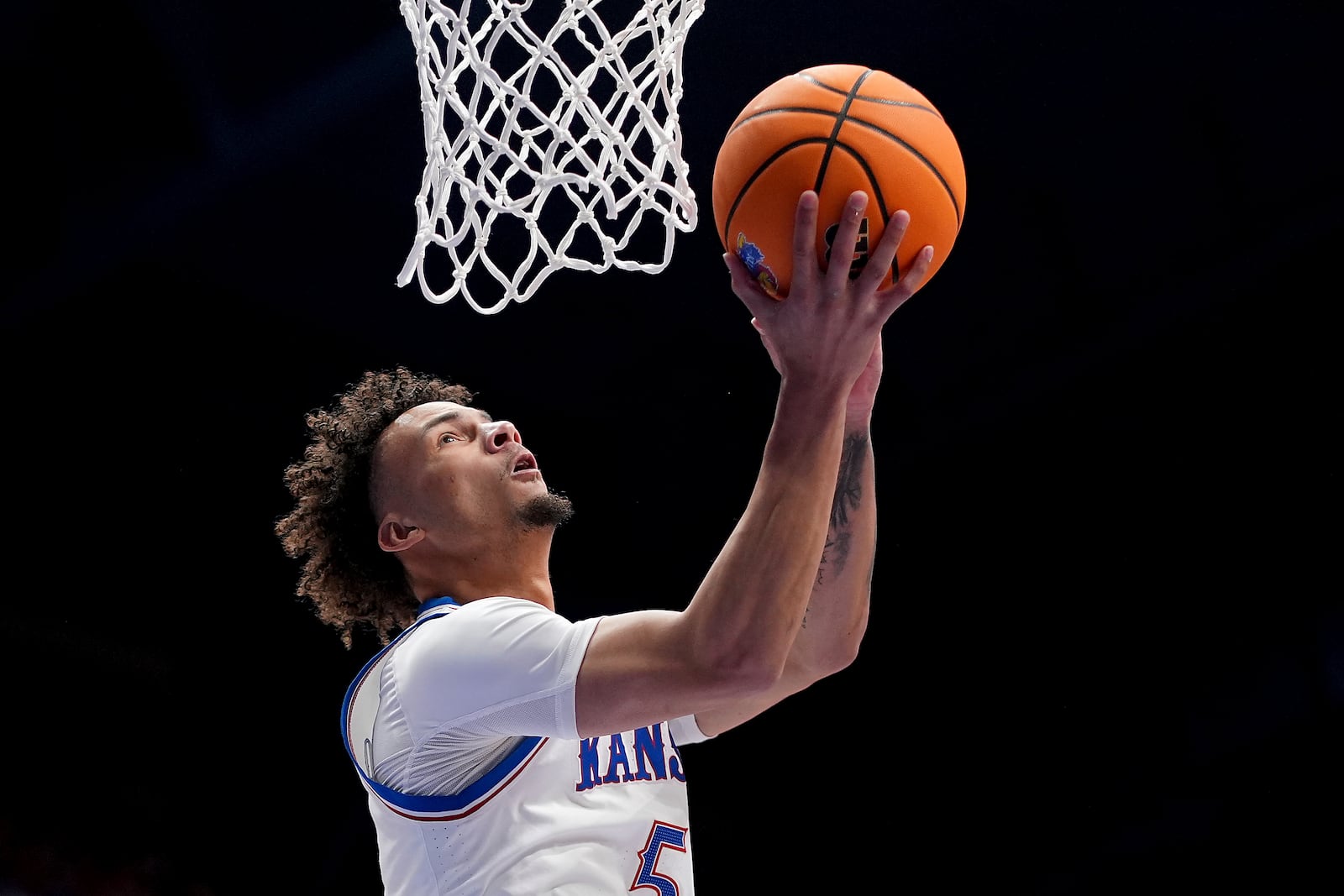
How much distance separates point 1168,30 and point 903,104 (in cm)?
300

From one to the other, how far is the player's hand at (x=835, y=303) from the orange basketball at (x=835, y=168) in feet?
0.21

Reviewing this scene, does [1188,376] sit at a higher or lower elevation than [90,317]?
lower

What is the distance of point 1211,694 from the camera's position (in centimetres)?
502

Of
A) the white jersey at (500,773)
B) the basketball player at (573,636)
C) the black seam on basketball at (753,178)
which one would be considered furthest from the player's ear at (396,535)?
the black seam on basketball at (753,178)

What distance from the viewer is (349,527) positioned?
2.58m

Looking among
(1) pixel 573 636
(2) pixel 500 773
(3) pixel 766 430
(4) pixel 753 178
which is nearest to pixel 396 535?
(2) pixel 500 773

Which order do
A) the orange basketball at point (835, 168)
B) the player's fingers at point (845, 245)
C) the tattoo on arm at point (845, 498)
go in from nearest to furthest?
the player's fingers at point (845, 245) → the orange basketball at point (835, 168) → the tattoo on arm at point (845, 498)

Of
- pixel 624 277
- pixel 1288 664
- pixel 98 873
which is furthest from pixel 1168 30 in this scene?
pixel 98 873

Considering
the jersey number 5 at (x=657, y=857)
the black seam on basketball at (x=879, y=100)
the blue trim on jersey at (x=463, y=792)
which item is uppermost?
the black seam on basketball at (x=879, y=100)

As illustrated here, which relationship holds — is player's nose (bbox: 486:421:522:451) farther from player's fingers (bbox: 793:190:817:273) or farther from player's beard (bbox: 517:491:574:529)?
player's fingers (bbox: 793:190:817:273)

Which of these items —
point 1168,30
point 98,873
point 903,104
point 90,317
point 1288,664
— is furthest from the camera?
point 98,873

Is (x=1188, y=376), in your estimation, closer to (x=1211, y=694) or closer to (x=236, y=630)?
(x=1211, y=694)

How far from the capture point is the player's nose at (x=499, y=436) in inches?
88.9

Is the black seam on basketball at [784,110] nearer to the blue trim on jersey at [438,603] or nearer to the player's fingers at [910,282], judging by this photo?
the player's fingers at [910,282]
